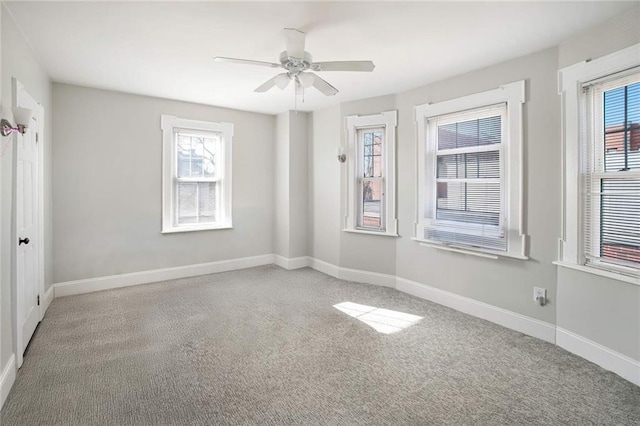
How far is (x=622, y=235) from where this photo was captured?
2.53 metres

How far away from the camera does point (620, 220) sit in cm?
255

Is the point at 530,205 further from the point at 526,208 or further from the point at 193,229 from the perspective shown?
the point at 193,229

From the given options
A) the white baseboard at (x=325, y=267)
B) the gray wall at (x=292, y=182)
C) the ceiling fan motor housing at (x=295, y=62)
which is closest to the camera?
the ceiling fan motor housing at (x=295, y=62)

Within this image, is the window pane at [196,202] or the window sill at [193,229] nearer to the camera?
the window sill at [193,229]

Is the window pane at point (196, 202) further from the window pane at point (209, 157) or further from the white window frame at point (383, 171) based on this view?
the white window frame at point (383, 171)

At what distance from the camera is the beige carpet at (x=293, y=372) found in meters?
2.04

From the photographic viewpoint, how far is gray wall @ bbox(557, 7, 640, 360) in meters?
2.40

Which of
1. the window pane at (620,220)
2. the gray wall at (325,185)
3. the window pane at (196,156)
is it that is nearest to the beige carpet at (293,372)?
the window pane at (620,220)

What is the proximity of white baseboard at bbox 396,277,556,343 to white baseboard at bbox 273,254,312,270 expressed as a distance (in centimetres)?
177

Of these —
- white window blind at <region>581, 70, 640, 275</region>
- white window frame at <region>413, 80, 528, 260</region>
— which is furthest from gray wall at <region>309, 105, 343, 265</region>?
white window blind at <region>581, 70, 640, 275</region>

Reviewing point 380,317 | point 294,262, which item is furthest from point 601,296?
point 294,262

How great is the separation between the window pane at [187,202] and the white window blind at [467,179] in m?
3.39

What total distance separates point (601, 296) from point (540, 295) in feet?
1.69

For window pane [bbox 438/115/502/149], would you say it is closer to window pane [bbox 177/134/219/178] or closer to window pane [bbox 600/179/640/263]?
window pane [bbox 600/179/640/263]
